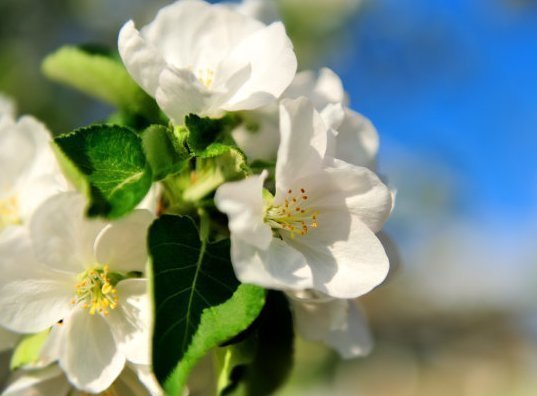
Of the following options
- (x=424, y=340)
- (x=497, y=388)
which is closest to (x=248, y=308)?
(x=497, y=388)

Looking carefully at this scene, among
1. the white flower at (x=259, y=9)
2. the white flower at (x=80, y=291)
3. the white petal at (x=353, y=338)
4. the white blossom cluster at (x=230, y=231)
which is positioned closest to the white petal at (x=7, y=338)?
the white blossom cluster at (x=230, y=231)

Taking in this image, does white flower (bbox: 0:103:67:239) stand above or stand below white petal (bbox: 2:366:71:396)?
above

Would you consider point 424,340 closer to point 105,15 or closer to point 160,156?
point 105,15

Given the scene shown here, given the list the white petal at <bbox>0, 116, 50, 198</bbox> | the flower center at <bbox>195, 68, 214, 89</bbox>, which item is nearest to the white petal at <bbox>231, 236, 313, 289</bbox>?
the flower center at <bbox>195, 68, 214, 89</bbox>

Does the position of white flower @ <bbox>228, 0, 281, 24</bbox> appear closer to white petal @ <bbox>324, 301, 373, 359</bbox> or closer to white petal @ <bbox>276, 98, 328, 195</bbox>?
white petal @ <bbox>276, 98, 328, 195</bbox>

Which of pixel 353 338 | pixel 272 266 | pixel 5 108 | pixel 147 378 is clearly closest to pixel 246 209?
pixel 272 266

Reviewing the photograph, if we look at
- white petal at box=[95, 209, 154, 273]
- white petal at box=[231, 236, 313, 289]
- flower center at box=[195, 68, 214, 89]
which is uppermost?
flower center at box=[195, 68, 214, 89]

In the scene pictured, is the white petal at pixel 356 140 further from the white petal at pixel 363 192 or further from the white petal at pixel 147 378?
the white petal at pixel 147 378

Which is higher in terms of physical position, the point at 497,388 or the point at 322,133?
the point at 322,133
